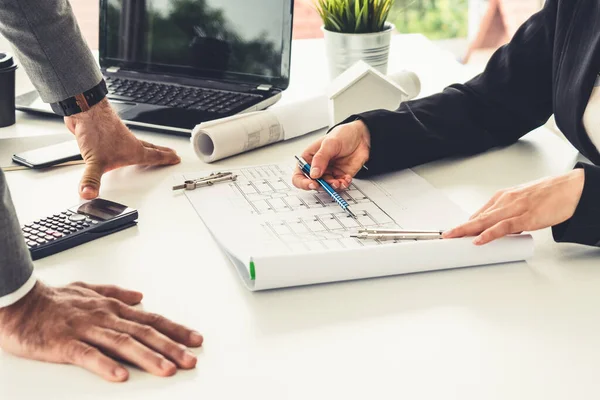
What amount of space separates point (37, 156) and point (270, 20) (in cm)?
52

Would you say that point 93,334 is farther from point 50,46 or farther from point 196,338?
point 50,46

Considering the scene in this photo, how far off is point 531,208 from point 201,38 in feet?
2.81

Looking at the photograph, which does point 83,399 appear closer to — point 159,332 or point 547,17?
point 159,332

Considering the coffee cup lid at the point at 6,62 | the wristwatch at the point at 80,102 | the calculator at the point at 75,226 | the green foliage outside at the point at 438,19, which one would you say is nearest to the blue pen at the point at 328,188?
the calculator at the point at 75,226

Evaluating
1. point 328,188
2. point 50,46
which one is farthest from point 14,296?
point 50,46

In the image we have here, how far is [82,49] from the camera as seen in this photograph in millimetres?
1303

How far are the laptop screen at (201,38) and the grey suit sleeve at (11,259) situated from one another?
0.78 meters

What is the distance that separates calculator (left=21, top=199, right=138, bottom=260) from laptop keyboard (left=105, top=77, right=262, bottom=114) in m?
0.42

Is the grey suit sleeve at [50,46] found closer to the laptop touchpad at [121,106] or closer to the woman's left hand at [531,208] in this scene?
the laptop touchpad at [121,106]

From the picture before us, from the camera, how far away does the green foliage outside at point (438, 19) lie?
421 cm

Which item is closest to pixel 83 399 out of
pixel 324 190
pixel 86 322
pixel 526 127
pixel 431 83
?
pixel 86 322

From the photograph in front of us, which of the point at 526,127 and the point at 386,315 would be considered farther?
the point at 526,127

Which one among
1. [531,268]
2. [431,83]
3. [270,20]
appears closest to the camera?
[531,268]

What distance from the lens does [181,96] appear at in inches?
60.1
